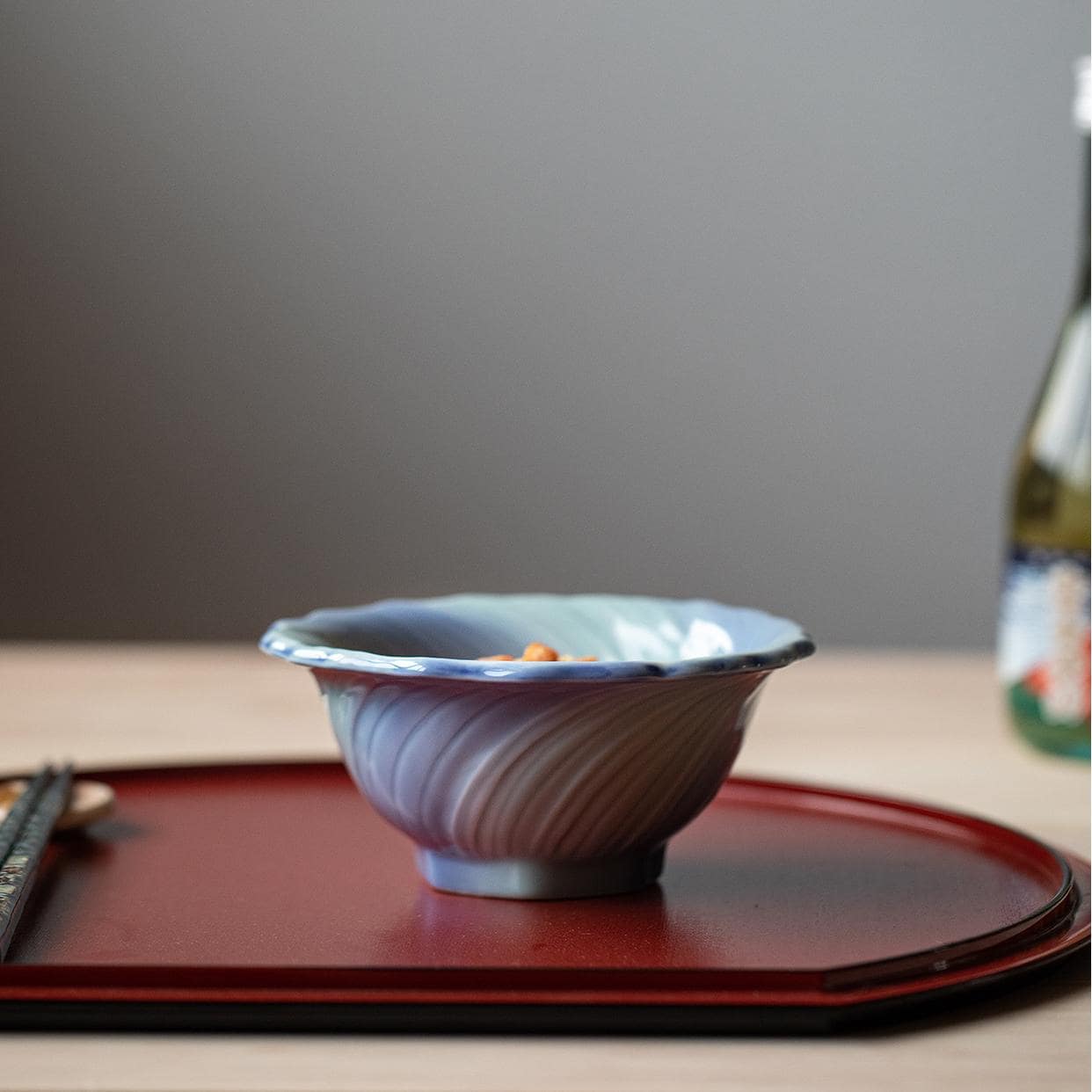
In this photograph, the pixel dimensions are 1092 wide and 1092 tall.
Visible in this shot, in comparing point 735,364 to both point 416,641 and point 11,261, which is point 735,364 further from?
point 416,641

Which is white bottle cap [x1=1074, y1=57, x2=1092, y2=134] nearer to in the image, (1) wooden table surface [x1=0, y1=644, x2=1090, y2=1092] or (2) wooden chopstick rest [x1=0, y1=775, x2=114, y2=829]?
(1) wooden table surface [x1=0, y1=644, x2=1090, y2=1092]

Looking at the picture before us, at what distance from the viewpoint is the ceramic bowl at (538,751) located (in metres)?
0.55

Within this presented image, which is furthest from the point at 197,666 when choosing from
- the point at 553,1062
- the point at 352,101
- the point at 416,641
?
the point at 352,101

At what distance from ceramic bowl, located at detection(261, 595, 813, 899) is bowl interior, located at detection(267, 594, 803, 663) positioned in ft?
0.18

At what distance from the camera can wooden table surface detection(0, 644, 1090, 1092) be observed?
0.42 meters

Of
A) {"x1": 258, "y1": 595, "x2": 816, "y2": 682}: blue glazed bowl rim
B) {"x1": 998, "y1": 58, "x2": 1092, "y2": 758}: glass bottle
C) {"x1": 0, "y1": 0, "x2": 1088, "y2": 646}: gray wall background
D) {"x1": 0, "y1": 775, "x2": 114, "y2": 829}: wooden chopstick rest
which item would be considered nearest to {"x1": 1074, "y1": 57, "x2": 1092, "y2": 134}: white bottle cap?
{"x1": 998, "y1": 58, "x2": 1092, "y2": 758}: glass bottle

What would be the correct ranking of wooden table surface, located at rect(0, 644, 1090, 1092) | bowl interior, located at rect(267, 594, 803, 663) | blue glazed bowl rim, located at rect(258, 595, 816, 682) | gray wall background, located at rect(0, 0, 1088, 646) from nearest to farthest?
wooden table surface, located at rect(0, 644, 1090, 1092) → blue glazed bowl rim, located at rect(258, 595, 816, 682) → bowl interior, located at rect(267, 594, 803, 663) → gray wall background, located at rect(0, 0, 1088, 646)

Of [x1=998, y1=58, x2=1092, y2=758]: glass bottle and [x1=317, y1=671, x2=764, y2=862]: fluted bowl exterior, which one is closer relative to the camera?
[x1=317, y1=671, x2=764, y2=862]: fluted bowl exterior

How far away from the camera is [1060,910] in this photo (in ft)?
1.83

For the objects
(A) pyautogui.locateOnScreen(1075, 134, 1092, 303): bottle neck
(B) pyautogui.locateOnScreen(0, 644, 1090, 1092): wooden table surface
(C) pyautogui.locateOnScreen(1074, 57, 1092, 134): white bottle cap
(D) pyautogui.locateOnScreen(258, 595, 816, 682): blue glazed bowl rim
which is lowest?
(B) pyautogui.locateOnScreen(0, 644, 1090, 1092): wooden table surface

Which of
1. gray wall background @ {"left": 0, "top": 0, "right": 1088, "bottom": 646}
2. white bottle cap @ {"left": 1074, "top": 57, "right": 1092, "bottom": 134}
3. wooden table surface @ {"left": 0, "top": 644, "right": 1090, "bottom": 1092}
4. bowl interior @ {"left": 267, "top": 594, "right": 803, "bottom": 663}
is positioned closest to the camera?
wooden table surface @ {"left": 0, "top": 644, "right": 1090, "bottom": 1092}

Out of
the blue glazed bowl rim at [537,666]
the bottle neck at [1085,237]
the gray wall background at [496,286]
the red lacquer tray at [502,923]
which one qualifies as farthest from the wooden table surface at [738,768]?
the gray wall background at [496,286]

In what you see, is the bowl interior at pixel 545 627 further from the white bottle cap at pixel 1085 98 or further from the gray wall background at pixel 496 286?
the gray wall background at pixel 496 286

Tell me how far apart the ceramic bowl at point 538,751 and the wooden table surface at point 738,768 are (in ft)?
0.43
